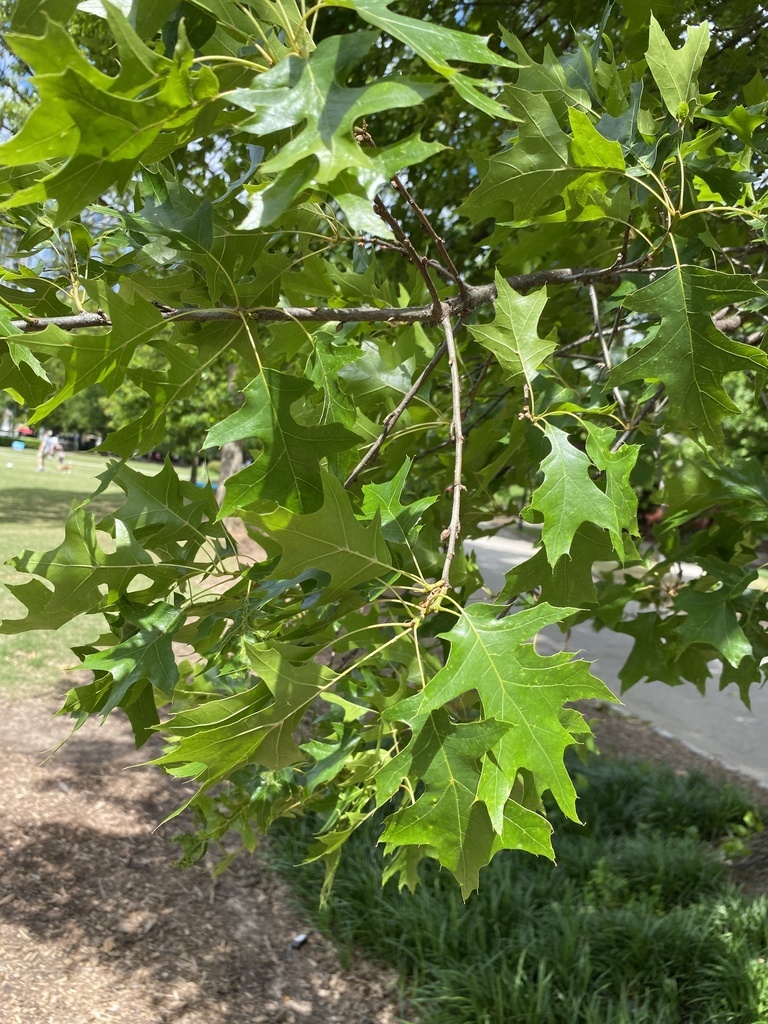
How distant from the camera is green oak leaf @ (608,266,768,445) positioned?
1.27m

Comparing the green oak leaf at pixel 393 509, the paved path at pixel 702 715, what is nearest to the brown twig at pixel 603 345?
the green oak leaf at pixel 393 509

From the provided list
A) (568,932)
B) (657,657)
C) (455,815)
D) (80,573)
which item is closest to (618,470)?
(455,815)

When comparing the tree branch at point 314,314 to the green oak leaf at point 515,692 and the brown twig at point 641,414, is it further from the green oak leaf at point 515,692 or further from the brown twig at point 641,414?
the green oak leaf at point 515,692

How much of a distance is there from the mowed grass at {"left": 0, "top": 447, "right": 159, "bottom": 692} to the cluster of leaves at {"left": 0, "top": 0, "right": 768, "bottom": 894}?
0.68 feet

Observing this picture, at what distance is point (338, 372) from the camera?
141cm

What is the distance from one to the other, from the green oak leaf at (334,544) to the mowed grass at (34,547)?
0.30 meters

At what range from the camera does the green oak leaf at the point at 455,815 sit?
0.99 meters

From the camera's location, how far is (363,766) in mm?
1561

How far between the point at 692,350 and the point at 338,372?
604 mm

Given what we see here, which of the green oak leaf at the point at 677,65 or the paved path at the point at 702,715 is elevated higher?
the green oak leaf at the point at 677,65

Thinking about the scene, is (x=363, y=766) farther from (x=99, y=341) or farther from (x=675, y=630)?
(x=99, y=341)

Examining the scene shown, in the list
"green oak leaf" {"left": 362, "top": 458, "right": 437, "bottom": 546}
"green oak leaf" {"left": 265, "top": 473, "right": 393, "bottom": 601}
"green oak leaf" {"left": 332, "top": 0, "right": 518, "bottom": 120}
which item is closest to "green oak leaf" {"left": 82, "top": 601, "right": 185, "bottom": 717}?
"green oak leaf" {"left": 265, "top": 473, "right": 393, "bottom": 601}

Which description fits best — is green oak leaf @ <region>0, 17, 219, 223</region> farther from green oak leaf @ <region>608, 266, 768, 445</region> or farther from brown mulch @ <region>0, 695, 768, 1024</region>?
brown mulch @ <region>0, 695, 768, 1024</region>

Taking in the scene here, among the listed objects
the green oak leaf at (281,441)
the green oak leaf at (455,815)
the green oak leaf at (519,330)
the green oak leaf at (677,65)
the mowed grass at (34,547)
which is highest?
the green oak leaf at (677,65)
